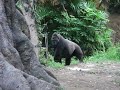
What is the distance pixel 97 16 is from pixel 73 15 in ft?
4.72

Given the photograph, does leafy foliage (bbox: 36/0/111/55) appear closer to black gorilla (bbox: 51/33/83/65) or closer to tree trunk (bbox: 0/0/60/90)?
black gorilla (bbox: 51/33/83/65)

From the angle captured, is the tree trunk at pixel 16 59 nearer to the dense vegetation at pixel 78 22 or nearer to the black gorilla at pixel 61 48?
the black gorilla at pixel 61 48

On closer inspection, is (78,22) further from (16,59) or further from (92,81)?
(16,59)

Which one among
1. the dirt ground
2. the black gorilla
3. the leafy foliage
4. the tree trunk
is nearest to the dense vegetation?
the leafy foliage

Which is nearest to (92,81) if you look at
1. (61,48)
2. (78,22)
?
(61,48)

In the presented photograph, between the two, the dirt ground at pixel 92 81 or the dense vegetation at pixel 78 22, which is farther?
the dense vegetation at pixel 78 22

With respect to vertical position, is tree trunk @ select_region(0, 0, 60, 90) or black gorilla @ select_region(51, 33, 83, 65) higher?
tree trunk @ select_region(0, 0, 60, 90)

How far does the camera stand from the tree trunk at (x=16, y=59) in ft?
16.4

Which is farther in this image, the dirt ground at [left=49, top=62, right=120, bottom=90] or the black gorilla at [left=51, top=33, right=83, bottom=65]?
the black gorilla at [left=51, top=33, right=83, bottom=65]

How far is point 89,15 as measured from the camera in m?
21.4

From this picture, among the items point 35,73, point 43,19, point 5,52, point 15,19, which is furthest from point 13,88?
point 43,19

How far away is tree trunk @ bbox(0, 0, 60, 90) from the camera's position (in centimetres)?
500

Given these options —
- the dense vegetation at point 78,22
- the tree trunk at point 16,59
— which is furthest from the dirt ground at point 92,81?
the dense vegetation at point 78,22

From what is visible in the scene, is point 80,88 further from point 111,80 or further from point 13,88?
point 13,88
